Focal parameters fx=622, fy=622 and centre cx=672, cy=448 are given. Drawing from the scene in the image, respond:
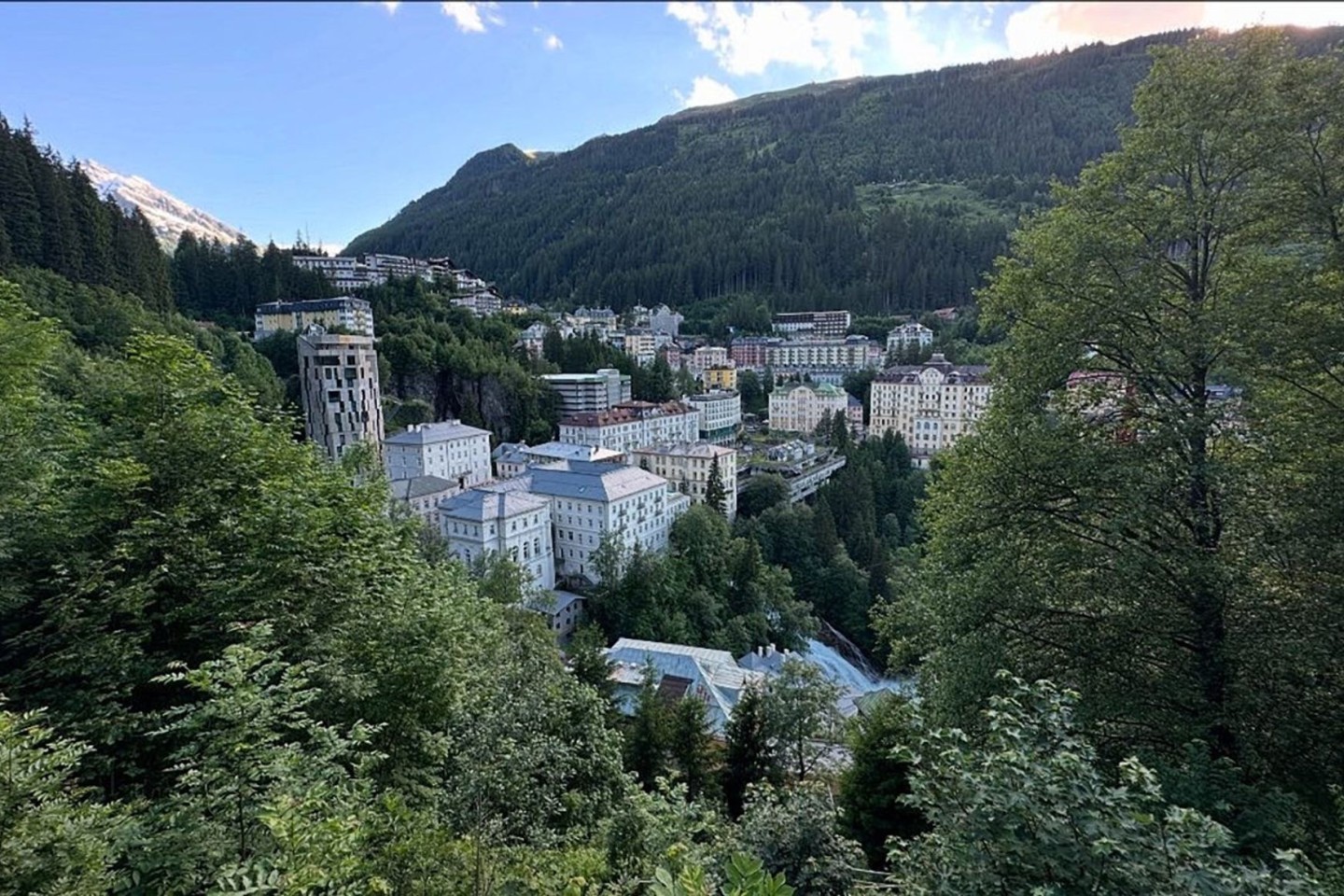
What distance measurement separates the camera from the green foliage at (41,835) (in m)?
3.97

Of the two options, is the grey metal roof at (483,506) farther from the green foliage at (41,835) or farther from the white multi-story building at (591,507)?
the green foliage at (41,835)

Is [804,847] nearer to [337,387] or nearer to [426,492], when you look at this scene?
[426,492]

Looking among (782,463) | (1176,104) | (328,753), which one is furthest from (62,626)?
(782,463)

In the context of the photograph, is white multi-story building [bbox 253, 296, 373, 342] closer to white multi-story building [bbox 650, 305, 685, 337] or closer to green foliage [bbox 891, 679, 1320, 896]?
white multi-story building [bbox 650, 305, 685, 337]

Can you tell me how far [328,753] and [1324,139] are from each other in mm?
13434

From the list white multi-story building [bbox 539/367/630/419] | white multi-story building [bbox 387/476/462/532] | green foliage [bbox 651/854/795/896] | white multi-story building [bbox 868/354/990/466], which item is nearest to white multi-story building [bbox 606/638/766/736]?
green foliage [bbox 651/854/795/896]

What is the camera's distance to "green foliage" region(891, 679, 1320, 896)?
371 centimetres

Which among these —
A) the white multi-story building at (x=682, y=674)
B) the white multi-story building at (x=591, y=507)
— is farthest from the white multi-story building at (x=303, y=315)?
the white multi-story building at (x=682, y=674)

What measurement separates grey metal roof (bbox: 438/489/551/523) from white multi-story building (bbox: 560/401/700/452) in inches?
861

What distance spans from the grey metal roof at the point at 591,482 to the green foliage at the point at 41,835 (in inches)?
1533

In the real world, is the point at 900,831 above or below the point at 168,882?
below

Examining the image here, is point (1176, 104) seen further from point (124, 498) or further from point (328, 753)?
point (124, 498)

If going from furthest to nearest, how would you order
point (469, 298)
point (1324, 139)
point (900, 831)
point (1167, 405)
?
point (469, 298)
point (900, 831)
point (1167, 405)
point (1324, 139)

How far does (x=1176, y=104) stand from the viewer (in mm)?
8789
